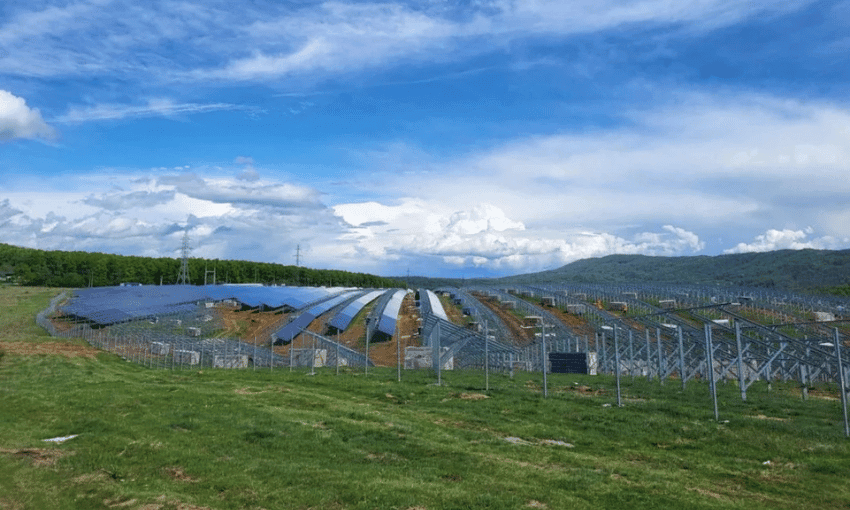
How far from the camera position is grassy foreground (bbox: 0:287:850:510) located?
11422 mm

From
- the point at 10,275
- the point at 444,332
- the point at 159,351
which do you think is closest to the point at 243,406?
the point at 444,332

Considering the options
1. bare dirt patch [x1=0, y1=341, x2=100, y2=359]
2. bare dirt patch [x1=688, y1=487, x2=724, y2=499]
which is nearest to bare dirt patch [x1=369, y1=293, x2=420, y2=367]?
bare dirt patch [x1=0, y1=341, x2=100, y2=359]

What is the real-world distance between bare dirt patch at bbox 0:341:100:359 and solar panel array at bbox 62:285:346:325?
7129mm

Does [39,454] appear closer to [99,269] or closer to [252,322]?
[252,322]

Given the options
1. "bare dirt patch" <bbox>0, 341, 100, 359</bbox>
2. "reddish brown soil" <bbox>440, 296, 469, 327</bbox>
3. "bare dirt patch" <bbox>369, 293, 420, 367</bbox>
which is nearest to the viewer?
"bare dirt patch" <bbox>0, 341, 100, 359</bbox>

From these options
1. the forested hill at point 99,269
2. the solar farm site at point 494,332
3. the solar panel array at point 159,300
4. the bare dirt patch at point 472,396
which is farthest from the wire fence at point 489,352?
the forested hill at point 99,269

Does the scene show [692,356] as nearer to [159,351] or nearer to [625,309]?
[625,309]

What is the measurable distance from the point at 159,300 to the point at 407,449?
6467 centimetres

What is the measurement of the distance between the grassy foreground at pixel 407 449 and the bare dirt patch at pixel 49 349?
16.8 m

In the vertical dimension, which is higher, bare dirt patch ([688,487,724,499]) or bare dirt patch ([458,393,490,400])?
bare dirt patch ([688,487,724,499])

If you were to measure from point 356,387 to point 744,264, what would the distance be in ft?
628

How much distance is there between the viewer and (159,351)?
44875 mm

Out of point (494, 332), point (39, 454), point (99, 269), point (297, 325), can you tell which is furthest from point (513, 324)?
point (99, 269)

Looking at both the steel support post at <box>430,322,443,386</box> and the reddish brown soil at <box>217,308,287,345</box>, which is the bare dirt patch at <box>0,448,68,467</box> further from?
the reddish brown soil at <box>217,308,287,345</box>
